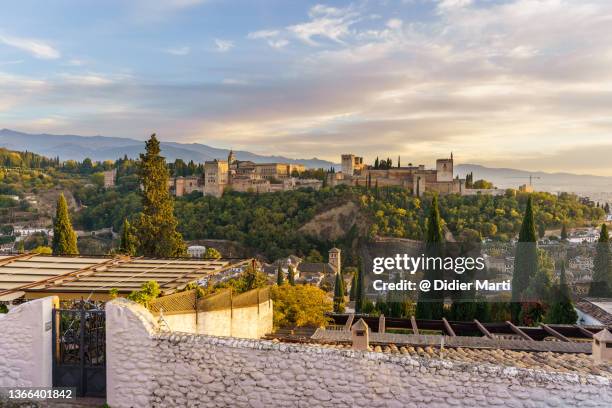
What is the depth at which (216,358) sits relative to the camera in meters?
4.61

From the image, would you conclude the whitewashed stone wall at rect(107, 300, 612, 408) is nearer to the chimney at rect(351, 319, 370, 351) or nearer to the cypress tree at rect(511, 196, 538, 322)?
→ the chimney at rect(351, 319, 370, 351)

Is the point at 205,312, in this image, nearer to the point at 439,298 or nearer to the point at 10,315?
the point at 10,315

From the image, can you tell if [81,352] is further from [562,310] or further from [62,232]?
[62,232]

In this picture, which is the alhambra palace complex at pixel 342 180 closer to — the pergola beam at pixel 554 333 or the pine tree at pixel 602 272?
the pine tree at pixel 602 272

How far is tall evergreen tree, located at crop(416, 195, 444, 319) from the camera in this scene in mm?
19844

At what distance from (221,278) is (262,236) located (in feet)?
163

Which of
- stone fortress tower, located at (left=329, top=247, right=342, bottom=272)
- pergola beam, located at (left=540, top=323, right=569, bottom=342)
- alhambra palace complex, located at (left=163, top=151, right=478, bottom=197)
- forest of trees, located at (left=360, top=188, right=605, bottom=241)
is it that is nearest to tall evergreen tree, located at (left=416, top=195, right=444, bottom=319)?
pergola beam, located at (left=540, top=323, right=569, bottom=342)

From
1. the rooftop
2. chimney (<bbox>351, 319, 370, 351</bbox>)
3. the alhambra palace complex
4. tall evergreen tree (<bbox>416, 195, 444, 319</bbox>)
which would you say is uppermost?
the alhambra palace complex

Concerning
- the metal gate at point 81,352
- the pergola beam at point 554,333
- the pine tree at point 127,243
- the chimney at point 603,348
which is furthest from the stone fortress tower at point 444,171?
the metal gate at point 81,352

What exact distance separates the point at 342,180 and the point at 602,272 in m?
57.6

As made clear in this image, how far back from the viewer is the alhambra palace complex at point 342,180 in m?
70.2

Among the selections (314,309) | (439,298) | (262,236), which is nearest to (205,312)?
(314,309)

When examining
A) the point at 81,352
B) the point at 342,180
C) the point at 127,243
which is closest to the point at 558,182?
the point at 342,180

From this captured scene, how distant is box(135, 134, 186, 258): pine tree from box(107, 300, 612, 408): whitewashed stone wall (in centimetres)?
990
